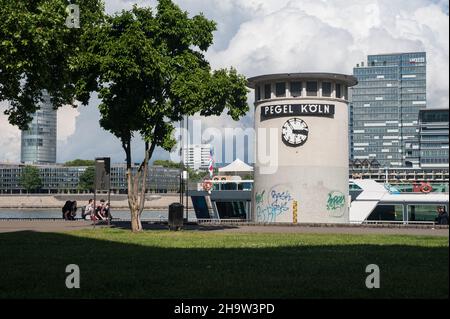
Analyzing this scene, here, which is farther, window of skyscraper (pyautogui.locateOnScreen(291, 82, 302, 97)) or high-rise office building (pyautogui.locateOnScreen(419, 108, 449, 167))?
window of skyscraper (pyautogui.locateOnScreen(291, 82, 302, 97))

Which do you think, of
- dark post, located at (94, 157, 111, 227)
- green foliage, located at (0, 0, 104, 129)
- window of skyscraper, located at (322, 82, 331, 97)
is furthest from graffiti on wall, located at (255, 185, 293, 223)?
green foliage, located at (0, 0, 104, 129)

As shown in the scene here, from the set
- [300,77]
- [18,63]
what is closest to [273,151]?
[300,77]

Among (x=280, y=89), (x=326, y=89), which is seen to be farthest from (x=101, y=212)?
(x=326, y=89)

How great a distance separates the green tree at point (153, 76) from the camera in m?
30.4

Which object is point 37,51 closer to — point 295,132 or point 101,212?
point 101,212

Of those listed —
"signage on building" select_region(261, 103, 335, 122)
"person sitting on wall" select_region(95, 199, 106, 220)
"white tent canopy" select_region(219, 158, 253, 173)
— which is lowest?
"person sitting on wall" select_region(95, 199, 106, 220)

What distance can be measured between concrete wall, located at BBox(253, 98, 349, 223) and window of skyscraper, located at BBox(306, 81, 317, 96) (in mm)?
717

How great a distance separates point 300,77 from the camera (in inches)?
1903

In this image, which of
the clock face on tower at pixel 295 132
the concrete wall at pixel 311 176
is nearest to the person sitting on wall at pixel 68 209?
the concrete wall at pixel 311 176

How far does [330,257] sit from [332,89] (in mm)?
34187

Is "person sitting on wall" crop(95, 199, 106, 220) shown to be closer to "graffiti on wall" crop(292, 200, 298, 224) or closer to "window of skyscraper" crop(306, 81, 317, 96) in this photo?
"graffiti on wall" crop(292, 200, 298, 224)

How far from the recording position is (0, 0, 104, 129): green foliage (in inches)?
981
